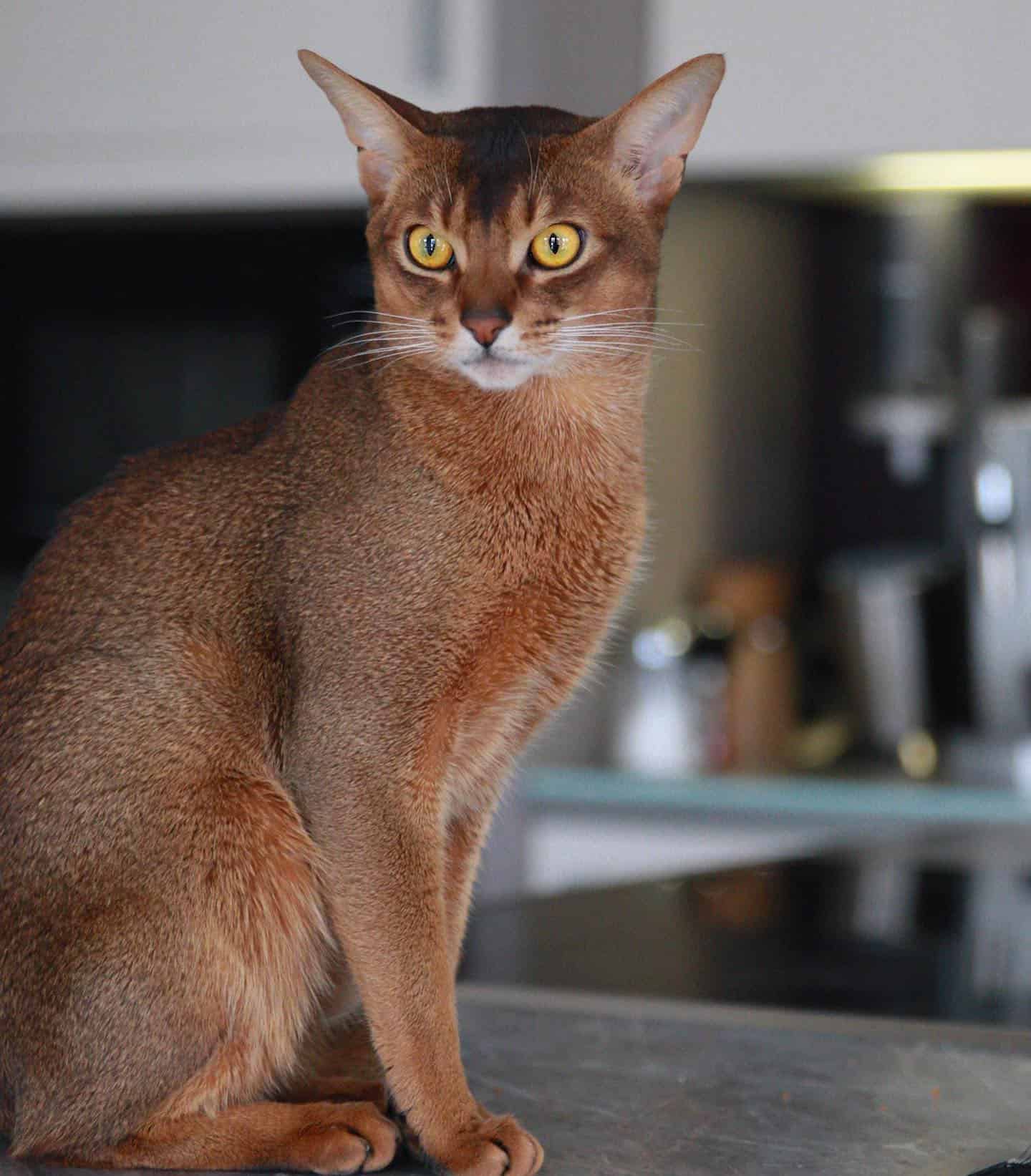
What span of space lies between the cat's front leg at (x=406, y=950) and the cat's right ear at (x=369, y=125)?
425 millimetres

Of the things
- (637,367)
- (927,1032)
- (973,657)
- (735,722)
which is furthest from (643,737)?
(637,367)

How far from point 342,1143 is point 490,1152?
0.09m

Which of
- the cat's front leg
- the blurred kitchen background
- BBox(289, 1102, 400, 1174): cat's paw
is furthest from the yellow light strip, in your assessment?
BBox(289, 1102, 400, 1174): cat's paw

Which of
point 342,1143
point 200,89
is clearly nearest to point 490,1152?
point 342,1143

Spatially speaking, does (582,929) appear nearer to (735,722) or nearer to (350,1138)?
(350,1138)

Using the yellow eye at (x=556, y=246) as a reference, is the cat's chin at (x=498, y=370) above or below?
below

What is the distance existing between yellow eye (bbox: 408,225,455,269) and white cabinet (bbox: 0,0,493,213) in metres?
1.38

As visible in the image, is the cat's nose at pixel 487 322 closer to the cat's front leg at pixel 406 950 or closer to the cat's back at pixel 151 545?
the cat's back at pixel 151 545

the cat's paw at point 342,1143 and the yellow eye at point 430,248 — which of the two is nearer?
the cat's paw at point 342,1143

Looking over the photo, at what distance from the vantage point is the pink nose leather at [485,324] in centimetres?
99

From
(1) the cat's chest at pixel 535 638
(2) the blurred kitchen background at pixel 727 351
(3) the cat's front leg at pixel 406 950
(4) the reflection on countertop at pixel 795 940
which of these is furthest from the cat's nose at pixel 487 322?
(2) the blurred kitchen background at pixel 727 351

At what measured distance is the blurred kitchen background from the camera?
7.57 feet

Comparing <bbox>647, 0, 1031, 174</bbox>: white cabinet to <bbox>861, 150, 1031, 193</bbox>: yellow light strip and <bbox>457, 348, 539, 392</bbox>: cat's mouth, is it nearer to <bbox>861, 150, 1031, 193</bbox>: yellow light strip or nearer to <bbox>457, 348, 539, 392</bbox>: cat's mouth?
<bbox>861, 150, 1031, 193</bbox>: yellow light strip

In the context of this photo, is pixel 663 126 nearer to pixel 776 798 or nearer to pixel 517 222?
pixel 517 222
